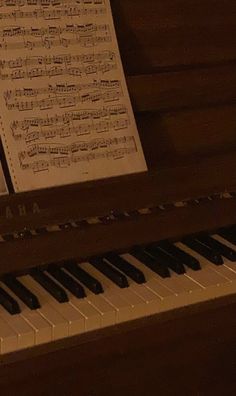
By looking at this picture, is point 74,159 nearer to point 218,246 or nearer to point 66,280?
point 66,280

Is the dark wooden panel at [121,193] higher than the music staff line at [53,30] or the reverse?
the reverse

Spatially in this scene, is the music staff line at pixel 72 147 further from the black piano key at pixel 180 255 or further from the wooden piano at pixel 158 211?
the black piano key at pixel 180 255

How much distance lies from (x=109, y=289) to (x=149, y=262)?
14 centimetres

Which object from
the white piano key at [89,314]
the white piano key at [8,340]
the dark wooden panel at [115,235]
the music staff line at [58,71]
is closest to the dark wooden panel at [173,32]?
the music staff line at [58,71]

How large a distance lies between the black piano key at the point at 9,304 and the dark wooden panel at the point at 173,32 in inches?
22.7

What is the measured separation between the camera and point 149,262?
147cm

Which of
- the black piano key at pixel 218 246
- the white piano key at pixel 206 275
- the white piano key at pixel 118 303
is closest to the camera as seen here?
the white piano key at pixel 118 303

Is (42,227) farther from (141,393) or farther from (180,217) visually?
(141,393)

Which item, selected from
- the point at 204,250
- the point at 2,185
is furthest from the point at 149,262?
the point at 2,185

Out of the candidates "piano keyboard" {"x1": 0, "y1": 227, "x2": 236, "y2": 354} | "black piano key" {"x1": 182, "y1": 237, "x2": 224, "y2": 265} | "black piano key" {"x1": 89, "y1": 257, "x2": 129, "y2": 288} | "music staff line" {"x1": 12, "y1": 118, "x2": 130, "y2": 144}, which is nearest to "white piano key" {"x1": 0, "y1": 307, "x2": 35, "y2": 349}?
"piano keyboard" {"x1": 0, "y1": 227, "x2": 236, "y2": 354}

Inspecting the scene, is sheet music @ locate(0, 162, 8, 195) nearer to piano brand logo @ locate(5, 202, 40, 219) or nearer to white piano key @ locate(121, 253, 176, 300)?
piano brand logo @ locate(5, 202, 40, 219)

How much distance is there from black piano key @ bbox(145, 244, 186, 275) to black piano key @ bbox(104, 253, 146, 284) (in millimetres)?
70

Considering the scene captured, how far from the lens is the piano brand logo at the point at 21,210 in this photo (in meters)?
1.32

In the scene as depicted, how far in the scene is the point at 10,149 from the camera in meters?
1.35
